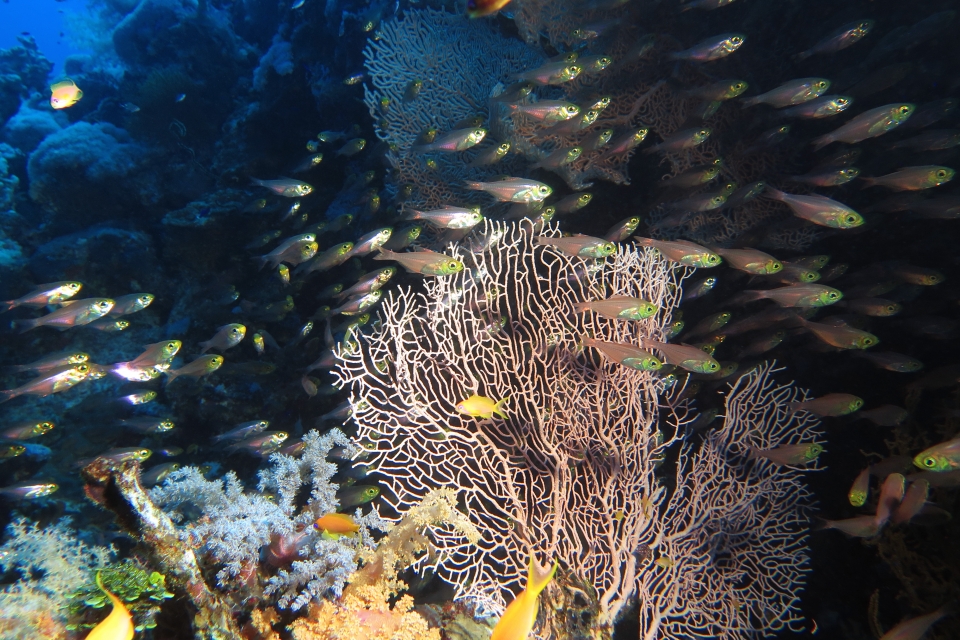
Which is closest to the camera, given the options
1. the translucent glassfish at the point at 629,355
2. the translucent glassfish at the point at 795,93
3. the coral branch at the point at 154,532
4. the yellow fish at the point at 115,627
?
the yellow fish at the point at 115,627

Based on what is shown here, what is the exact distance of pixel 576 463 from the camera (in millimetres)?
3787

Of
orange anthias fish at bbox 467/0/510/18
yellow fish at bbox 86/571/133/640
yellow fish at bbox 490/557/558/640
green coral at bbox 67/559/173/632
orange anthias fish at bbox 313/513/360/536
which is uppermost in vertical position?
orange anthias fish at bbox 467/0/510/18

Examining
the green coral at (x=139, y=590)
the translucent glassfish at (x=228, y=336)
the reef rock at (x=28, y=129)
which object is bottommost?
the green coral at (x=139, y=590)

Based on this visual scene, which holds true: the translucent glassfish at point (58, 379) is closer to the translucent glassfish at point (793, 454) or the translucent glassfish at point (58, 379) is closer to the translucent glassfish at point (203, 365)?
the translucent glassfish at point (203, 365)

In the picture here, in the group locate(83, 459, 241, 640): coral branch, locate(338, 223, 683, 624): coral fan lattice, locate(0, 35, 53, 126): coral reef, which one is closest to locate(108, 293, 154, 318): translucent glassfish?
locate(338, 223, 683, 624): coral fan lattice

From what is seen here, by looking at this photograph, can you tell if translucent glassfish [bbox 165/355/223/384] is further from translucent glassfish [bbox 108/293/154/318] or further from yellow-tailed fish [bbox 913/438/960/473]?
yellow-tailed fish [bbox 913/438/960/473]

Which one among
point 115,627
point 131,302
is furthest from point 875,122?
point 131,302

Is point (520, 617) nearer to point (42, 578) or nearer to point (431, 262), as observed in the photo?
point (431, 262)

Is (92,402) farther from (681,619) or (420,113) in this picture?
(681,619)

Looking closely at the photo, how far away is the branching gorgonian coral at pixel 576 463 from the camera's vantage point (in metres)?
3.50

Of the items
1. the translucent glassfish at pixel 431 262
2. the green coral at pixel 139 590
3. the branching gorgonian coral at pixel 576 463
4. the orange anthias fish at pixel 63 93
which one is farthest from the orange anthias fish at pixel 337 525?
the orange anthias fish at pixel 63 93

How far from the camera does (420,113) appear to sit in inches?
252

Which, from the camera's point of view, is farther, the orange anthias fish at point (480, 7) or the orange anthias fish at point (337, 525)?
the orange anthias fish at point (480, 7)

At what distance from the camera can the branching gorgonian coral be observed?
11.5ft
